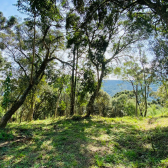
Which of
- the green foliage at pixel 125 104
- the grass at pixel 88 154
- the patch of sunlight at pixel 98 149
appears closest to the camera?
the grass at pixel 88 154

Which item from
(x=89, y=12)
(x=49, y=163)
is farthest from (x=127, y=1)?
(x=49, y=163)

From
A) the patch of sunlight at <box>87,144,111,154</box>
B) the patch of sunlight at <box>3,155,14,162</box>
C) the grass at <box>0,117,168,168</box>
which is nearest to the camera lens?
the grass at <box>0,117,168,168</box>

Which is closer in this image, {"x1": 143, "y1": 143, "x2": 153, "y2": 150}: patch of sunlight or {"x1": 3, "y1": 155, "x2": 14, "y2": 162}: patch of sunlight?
{"x1": 3, "y1": 155, "x2": 14, "y2": 162}: patch of sunlight

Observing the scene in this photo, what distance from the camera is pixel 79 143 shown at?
13.9 feet

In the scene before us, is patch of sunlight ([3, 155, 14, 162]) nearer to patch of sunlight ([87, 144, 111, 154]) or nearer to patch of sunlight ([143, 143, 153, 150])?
patch of sunlight ([87, 144, 111, 154])

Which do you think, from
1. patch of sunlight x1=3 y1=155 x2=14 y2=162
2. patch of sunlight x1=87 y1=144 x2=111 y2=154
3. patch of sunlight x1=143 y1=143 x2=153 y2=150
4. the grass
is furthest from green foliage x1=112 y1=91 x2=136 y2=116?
patch of sunlight x1=3 y1=155 x2=14 y2=162

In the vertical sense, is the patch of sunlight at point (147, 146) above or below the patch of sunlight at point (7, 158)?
above

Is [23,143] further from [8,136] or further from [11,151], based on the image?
[8,136]

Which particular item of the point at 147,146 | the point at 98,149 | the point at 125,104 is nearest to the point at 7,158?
the point at 98,149

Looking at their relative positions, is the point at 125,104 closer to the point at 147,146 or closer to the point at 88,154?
the point at 147,146

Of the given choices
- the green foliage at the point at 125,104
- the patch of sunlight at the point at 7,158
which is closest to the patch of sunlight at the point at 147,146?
the patch of sunlight at the point at 7,158

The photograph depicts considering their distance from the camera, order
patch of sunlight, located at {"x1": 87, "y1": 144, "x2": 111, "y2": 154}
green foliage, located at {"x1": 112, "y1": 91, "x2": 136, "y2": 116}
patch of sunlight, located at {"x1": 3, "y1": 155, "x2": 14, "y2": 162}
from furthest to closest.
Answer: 1. green foliage, located at {"x1": 112, "y1": 91, "x2": 136, "y2": 116}
2. patch of sunlight, located at {"x1": 87, "y1": 144, "x2": 111, "y2": 154}
3. patch of sunlight, located at {"x1": 3, "y1": 155, "x2": 14, "y2": 162}

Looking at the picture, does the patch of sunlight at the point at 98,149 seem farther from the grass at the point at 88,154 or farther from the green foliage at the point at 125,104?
the green foliage at the point at 125,104

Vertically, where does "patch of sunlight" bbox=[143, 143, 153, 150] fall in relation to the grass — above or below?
above
